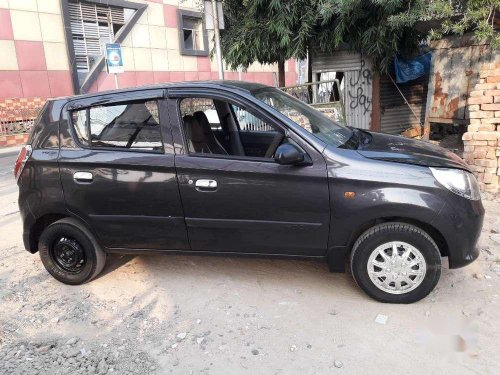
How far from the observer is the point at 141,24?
19125 millimetres

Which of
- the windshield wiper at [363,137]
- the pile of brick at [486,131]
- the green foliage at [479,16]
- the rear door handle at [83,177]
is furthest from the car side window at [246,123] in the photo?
the green foliage at [479,16]

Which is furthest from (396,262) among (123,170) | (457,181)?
(123,170)

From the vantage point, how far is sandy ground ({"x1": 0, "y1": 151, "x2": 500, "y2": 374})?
2.78 metres

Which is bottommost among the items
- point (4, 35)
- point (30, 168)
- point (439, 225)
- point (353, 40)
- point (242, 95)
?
point (439, 225)

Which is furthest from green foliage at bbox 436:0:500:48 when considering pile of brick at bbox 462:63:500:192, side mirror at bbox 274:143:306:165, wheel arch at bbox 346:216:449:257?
side mirror at bbox 274:143:306:165

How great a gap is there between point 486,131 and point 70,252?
207 inches

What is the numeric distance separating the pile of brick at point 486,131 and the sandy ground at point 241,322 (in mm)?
1760

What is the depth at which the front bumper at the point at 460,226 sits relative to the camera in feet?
10.0

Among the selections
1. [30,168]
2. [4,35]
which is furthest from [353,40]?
[4,35]

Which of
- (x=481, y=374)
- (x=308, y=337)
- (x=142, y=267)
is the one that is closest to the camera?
(x=481, y=374)

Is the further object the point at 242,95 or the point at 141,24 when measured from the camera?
the point at 141,24

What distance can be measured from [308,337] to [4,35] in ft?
52.6

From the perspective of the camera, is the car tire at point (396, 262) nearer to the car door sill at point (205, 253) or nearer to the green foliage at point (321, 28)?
the car door sill at point (205, 253)

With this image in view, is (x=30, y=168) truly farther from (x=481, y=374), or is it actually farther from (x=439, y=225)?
(x=481, y=374)
